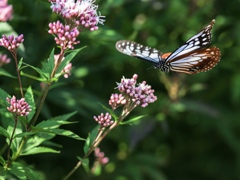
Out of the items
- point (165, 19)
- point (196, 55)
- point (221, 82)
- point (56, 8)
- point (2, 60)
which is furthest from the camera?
point (221, 82)

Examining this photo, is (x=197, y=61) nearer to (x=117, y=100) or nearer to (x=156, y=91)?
(x=117, y=100)

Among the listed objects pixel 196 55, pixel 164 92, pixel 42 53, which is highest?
pixel 196 55

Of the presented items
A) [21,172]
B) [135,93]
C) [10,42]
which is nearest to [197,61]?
[135,93]

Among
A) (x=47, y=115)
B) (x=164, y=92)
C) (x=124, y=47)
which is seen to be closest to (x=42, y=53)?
(x=47, y=115)

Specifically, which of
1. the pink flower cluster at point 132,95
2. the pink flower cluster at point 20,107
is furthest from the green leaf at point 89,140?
the pink flower cluster at point 20,107

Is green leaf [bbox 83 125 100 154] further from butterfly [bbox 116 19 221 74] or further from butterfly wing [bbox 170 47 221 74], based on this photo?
butterfly wing [bbox 170 47 221 74]

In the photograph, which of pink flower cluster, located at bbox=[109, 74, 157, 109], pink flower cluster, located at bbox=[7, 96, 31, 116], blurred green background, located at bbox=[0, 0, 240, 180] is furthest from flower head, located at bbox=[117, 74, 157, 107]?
blurred green background, located at bbox=[0, 0, 240, 180]

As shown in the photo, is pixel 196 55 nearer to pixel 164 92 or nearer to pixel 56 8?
pixel 56 8
